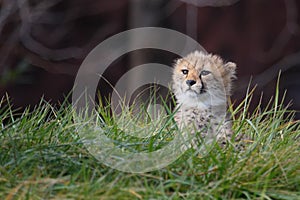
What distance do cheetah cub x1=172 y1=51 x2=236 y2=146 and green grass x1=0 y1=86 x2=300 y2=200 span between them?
0.20 m

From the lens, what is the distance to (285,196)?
226cm

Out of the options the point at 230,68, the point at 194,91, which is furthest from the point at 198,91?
the point at 230,68

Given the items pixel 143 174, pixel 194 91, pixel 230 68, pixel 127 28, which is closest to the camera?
pixel 143 174

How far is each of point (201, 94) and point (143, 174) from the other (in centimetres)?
65

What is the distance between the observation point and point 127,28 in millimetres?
6324

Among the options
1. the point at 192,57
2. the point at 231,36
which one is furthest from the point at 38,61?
the point at 192,57

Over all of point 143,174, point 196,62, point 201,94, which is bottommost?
point 143,174

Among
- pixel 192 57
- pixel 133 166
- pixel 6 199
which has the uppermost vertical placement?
pixel 192 57

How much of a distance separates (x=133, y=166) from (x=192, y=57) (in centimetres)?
75

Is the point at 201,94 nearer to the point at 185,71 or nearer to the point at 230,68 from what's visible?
the point at 185,71

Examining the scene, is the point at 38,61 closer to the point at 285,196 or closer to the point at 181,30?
the point at 181,30

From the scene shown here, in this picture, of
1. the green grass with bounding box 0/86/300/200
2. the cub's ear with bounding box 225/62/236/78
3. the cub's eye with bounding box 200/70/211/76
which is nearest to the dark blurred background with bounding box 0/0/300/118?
the cub's ear with bounding box 225/62/236/78

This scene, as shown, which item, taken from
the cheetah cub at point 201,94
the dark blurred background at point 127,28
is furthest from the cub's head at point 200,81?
the dark blurred background at point 127,28

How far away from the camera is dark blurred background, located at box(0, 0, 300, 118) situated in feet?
20.2
